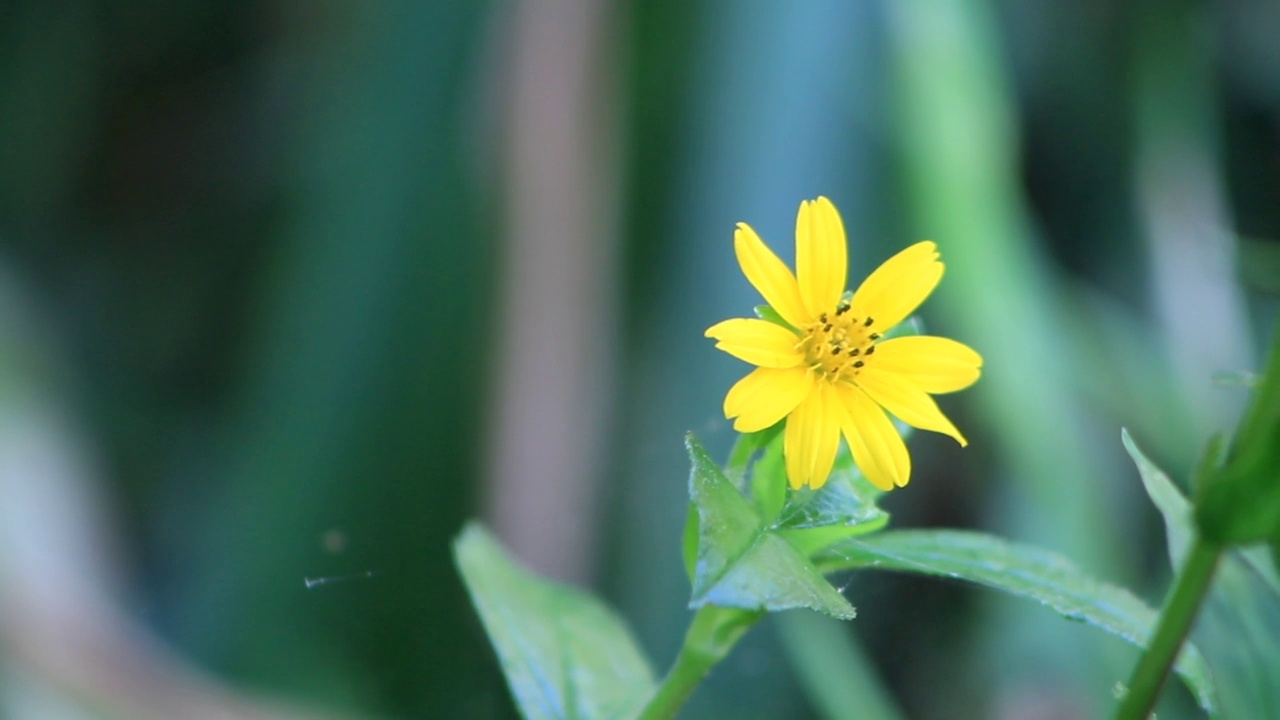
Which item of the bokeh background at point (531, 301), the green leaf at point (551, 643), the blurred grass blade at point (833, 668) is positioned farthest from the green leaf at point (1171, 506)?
the bokeh background at point (531, 301)

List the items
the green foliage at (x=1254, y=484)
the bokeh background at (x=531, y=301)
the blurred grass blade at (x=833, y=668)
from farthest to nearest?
1. the bokeh background at (x=531, y=301)
2. the blurred grass blade at (x=833, y=668)
3. the green foliage at (x=1254, y=484)

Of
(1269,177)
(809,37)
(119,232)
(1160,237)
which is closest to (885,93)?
(809,37)

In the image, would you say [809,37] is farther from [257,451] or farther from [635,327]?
[257,451]

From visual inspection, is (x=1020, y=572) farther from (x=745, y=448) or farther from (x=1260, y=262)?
(x=1260, y=262)

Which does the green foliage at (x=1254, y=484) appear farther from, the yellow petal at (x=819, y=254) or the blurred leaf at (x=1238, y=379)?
the yellow petal at (x=819, y=254)

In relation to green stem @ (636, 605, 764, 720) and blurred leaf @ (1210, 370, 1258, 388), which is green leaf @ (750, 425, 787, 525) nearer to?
green stem @ (636, 605, 764, 720)

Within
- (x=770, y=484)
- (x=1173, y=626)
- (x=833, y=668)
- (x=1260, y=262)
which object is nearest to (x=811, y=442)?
(x=770, y=484)
